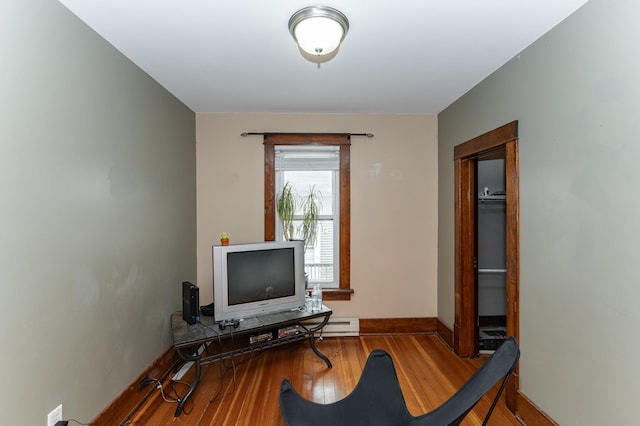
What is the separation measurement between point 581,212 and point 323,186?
2.43m

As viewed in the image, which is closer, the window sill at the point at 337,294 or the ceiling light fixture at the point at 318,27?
the ceiling light fixture at the point at 318,27

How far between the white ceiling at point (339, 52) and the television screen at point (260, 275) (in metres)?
1.52

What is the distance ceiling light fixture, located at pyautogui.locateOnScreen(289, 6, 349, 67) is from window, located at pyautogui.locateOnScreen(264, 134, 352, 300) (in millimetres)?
1785

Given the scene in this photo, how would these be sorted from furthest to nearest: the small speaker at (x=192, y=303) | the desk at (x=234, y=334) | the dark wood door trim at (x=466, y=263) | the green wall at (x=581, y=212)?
the dark wood door trim at (x=466, y=263) < the small speaker at (x=192, y=303) < the desk at (x=234, y=334) < the green wall at (x=581, y=212)

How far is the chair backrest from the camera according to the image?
1.26 meters

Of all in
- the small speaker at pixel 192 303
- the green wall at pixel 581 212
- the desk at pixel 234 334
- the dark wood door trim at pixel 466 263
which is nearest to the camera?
the green wall at pixel 581 212

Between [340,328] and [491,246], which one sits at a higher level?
[491,246]

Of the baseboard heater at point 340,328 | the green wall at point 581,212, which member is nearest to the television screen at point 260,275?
the baseboard heater at point 340,328

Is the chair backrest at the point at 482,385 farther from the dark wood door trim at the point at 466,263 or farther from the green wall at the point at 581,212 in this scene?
the dark wood door trim at the point at 466,263

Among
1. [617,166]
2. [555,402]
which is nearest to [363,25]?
[617,166]

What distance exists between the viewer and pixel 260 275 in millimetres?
2928

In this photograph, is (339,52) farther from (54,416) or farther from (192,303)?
(54,416)

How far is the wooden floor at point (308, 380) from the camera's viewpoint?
222cm

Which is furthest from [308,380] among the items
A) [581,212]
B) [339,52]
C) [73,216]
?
[339,52]
